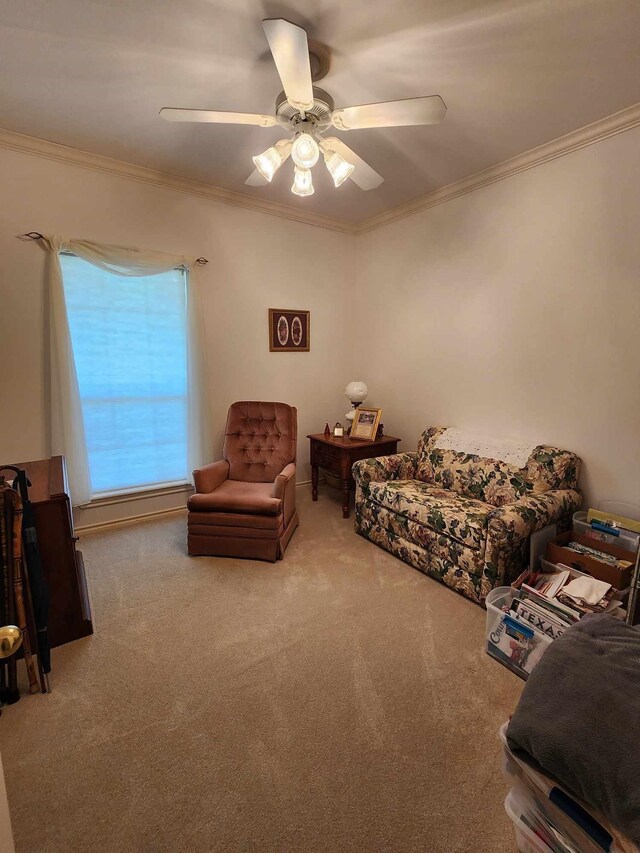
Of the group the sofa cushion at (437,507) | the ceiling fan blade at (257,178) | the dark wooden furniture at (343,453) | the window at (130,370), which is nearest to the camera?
the ceiling fan blade at (257,178)

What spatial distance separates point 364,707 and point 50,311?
9.93 ft

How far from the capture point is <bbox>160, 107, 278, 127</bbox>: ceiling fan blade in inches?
67.6

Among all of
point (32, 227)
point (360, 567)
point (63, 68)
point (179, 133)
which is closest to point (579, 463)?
point (360, 567)

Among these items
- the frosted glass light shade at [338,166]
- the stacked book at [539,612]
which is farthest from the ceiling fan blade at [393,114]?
the stacked book at [539,612]

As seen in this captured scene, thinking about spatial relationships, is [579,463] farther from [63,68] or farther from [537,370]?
[63,68]

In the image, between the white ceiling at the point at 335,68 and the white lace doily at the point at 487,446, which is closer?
the white ceiling at the point at 335,68

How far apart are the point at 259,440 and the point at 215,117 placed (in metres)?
2.17

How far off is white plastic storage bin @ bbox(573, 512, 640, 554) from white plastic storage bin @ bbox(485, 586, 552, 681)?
0.78 meters

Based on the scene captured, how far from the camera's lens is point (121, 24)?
166 centimetres

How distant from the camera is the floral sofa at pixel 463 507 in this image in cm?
218

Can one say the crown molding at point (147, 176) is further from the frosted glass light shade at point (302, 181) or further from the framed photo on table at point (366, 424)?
the framed photo on table at point (366, 424)

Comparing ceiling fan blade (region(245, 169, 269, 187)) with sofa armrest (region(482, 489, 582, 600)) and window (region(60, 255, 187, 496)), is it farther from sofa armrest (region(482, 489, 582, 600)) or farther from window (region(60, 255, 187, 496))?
sofa armrest (region(482, 489, 582, 600))

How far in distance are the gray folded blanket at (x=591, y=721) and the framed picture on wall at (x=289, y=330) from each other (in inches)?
128

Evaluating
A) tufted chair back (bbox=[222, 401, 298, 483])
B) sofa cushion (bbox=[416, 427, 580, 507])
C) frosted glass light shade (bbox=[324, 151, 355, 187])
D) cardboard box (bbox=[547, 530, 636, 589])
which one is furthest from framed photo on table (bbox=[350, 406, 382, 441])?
frosted glass light shade (bbox=[324, 151, 355, 187])
